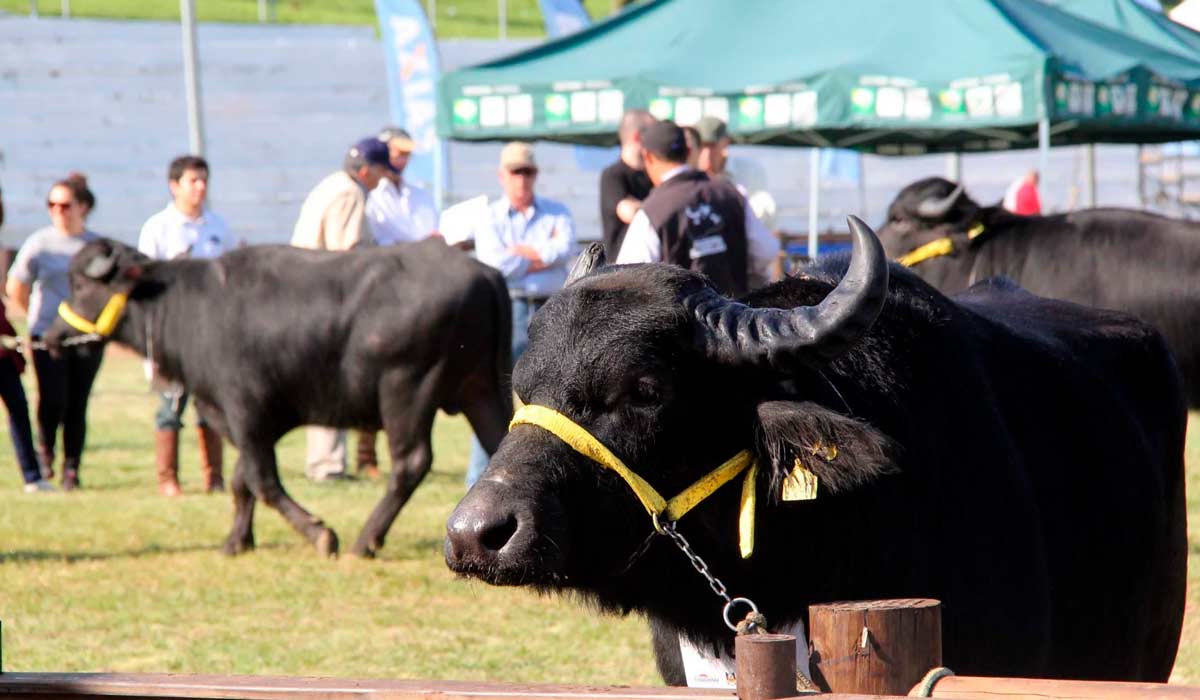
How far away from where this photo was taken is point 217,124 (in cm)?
3572

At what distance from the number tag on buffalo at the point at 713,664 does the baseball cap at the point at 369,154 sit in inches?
275

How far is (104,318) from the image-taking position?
9.43m

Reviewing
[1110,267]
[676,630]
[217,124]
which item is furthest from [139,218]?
[676,630]

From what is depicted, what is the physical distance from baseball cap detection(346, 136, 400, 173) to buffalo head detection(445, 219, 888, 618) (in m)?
6.90

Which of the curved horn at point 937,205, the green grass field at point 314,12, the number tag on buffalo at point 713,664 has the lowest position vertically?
the number tag on buffalo at point 713,664

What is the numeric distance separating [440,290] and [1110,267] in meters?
3.77

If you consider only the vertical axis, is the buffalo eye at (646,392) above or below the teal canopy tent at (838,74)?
below

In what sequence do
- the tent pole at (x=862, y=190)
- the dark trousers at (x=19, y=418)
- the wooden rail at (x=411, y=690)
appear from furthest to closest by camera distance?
the tent pole at (x=862, y=190) < the dark trousers at (x=19, y=418) < the wooden rail at (x=411, y=690)

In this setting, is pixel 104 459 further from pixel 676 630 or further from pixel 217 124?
pixel 217 124

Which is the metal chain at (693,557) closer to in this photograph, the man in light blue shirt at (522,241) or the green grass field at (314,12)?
the man in light blue shirt at (522,241)

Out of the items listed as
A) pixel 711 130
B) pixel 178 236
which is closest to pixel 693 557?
pixel 711 130

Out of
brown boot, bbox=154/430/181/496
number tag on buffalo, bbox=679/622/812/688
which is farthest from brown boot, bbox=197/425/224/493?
number tag on buffalo, bbox=679/622/812/688

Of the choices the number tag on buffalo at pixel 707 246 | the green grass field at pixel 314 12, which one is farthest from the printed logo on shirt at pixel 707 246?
the green grass field at pixel 314 12

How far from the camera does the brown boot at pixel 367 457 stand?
11852mm
